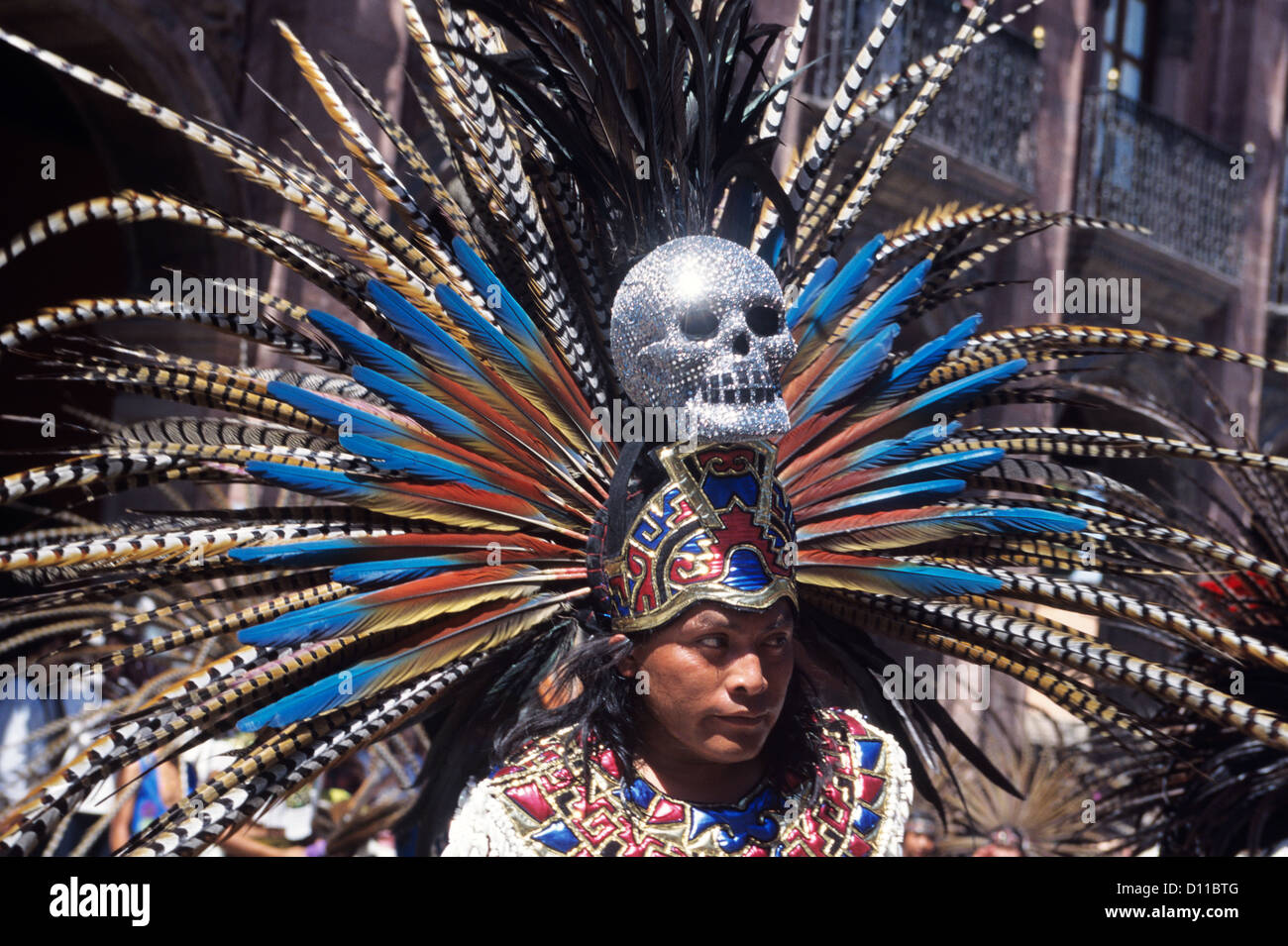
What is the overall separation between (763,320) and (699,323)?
12 centimetres

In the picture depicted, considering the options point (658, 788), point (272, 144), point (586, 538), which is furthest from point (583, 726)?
point (272, 144)

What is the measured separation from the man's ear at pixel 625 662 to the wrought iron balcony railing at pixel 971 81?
24.2 ft

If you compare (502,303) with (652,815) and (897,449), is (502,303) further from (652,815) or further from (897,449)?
(652,815)

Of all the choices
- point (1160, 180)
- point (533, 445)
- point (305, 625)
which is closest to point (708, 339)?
point (533, 445)

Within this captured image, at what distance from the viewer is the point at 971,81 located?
10180 mm

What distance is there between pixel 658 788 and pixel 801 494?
60 centimetres

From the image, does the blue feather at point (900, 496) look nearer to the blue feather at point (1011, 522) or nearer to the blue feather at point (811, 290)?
the blue feather at point (1011, 522)

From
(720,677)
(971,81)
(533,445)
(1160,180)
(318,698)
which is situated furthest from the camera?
(1160,180)

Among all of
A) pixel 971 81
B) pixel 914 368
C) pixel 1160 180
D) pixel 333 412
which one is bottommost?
pixel 333 412

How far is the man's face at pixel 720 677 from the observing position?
93.2 inches

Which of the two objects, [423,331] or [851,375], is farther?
[851,375]

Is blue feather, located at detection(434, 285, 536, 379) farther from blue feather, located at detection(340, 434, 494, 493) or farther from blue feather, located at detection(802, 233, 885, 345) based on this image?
blue feather, located at detection(802, 233, 885, 345)
